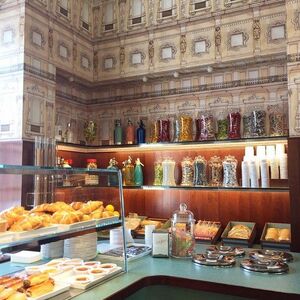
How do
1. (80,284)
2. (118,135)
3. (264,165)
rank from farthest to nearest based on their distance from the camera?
(118,135), (264,165), (80,284)

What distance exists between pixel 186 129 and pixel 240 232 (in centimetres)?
126

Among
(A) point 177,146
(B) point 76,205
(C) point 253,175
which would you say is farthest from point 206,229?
(B) point 76,205

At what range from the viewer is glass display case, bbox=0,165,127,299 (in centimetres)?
160

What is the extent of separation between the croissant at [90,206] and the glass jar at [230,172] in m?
1.83

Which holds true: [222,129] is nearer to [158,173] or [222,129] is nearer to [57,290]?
[158,173]

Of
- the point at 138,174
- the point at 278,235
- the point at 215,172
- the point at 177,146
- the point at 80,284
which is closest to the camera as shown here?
the point at 80,284

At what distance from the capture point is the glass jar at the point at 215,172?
3.82 m

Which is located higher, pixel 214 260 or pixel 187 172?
pixel 187 172

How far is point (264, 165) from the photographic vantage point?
11.4 feet

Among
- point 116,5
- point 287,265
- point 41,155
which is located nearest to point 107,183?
point 287,265

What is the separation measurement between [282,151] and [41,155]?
2385mm

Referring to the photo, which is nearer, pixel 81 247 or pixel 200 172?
pixel 81 247

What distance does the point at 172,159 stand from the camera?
14.0 ft

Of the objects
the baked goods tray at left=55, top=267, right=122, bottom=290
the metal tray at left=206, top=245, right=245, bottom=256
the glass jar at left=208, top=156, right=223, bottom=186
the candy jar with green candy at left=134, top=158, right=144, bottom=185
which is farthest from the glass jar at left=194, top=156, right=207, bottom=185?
the baked goods tray at left=55, top=267, right=122, bottom=290
